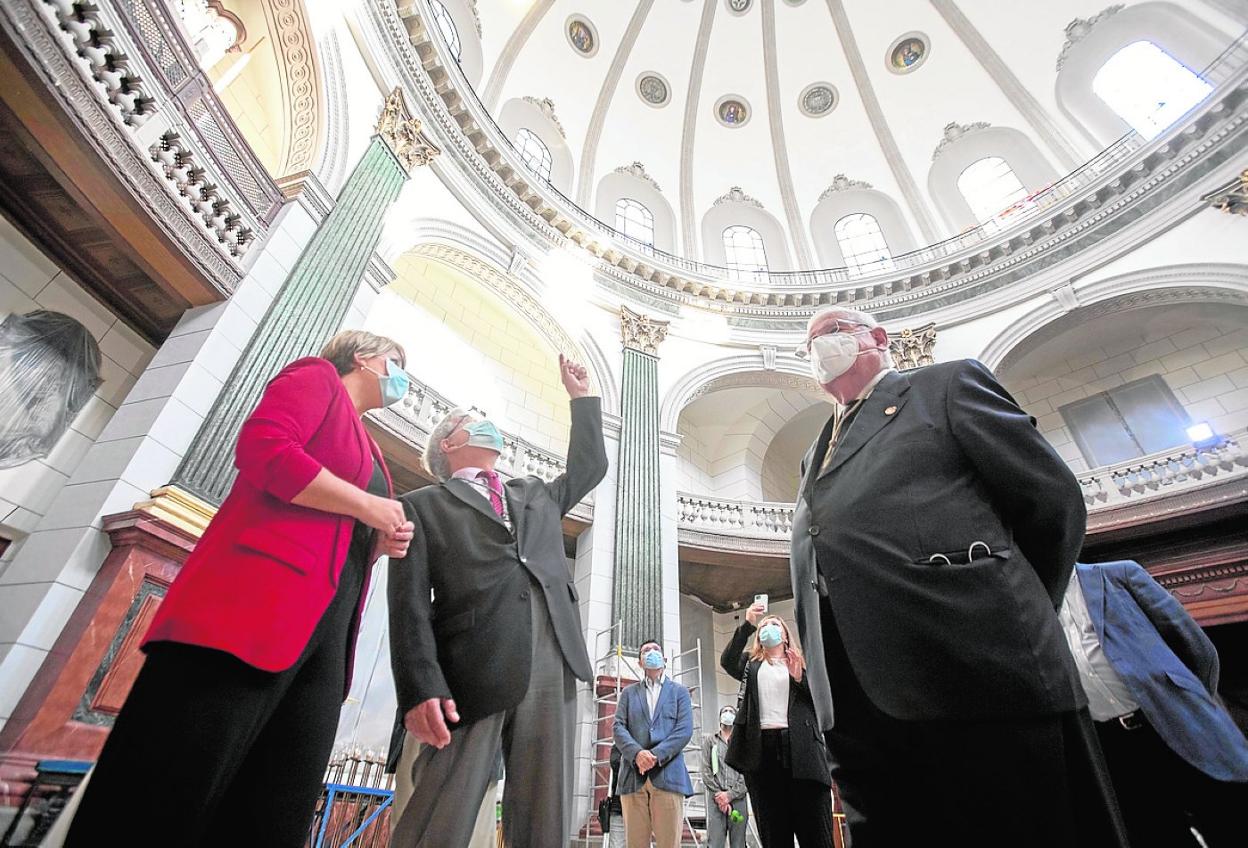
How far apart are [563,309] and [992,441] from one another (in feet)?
30.3

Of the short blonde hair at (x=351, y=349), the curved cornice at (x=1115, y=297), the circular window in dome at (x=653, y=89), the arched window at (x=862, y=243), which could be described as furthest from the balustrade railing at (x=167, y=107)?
the arched window at (x=862, y=243)

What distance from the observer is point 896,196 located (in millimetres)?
13359

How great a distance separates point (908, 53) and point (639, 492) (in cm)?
1220

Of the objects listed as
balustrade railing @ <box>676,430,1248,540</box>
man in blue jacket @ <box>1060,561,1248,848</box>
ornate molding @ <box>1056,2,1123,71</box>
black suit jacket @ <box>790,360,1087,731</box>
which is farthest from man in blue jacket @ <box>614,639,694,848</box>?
ornate molding @ <box>1056,2,1123,71</box>

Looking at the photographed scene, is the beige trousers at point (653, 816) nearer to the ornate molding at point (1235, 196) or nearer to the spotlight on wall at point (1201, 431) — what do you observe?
the spotlight on wall at point (1201, 431)

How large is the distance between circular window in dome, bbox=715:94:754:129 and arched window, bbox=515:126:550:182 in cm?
502

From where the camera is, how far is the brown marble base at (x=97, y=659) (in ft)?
9.81

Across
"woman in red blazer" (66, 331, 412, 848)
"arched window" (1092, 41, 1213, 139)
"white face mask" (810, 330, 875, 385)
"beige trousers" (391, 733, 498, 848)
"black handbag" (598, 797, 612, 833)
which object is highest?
"arched window" (1092, 41, 1213, 139)

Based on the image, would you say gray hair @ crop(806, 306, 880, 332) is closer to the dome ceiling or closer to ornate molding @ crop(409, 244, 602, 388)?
ornate molding @ crop(409, 244, 602, 388)

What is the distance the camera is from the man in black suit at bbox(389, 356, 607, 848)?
5.07ft

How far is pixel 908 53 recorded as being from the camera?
13.3 m

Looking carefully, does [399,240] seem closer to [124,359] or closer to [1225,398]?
[124,359]

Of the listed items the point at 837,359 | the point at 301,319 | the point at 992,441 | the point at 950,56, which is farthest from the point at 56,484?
the point at 950,56

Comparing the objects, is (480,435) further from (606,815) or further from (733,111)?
(733,111)
